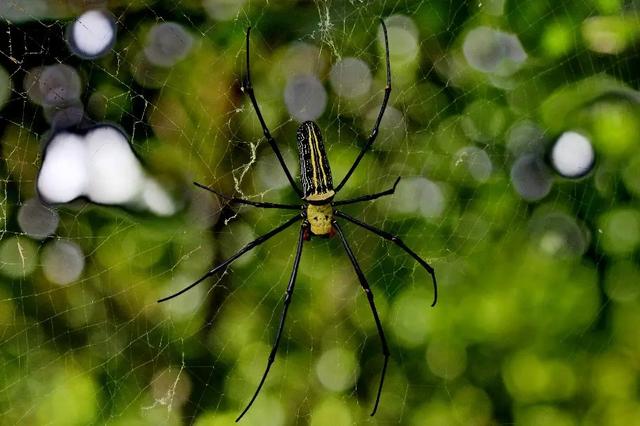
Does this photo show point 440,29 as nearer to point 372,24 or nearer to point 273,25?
point 372,24

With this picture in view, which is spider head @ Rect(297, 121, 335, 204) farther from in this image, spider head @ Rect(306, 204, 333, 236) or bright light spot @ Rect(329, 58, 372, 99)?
bright light spot @ Rect(329, 58, 372, 99)

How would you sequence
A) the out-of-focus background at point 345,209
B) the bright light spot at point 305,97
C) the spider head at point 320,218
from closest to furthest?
the spider head at point 320,218 < the out-of-focus background at point 345,209 < the bright light spot at point 305,97

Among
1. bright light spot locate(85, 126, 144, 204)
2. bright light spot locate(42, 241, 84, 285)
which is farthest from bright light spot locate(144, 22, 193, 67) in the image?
bright light spot locate(42, 241, 84, 285)

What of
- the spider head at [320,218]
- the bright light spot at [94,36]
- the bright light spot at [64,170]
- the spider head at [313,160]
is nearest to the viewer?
the spider head at [313,160]

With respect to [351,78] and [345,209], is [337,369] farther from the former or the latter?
[351,78]

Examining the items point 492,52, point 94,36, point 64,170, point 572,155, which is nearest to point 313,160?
point 94,36

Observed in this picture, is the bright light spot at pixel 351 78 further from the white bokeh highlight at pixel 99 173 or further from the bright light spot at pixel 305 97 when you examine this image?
the white bokeh highlight at pixel 99 173

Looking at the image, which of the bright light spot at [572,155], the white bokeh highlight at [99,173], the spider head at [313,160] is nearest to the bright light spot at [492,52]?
the bright light spot at [572,155]
